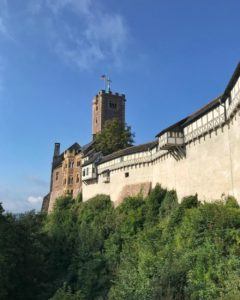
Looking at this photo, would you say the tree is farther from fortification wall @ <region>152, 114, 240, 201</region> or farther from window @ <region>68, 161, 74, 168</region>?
fortification wall @ <region>152, 114, 240, 201</region>

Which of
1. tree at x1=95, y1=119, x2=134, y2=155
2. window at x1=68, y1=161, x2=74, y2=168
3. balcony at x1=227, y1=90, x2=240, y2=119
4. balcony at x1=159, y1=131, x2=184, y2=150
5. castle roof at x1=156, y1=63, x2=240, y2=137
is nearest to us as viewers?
balcony at x1=227, y1=90, x2=240, y2=119

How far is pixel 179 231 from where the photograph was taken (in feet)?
113

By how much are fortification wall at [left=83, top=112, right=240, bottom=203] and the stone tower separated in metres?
33.5

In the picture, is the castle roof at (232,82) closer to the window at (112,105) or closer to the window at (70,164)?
the window at (70,164)

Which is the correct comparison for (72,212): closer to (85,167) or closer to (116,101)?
(85,167)

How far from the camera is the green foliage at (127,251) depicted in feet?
84.6

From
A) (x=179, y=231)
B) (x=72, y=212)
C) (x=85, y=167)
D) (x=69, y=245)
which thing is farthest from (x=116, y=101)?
(x=179, y=231)

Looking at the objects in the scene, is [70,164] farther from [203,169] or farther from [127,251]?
[203,169]

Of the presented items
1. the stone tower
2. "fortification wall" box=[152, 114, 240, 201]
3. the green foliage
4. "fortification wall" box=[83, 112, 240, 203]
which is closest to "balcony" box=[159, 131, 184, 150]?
"fortification wall" box=[83, 112, 240, 203]

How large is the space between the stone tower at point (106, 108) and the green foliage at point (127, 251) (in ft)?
89.5

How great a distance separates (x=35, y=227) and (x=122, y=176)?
46.6 feet

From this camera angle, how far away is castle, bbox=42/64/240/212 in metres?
34.2

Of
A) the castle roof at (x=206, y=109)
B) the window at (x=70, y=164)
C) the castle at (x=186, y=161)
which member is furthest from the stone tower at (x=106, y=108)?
the castle roof at (x=206, y=109)

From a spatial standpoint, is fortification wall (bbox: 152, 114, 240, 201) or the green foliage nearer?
the green foliage
